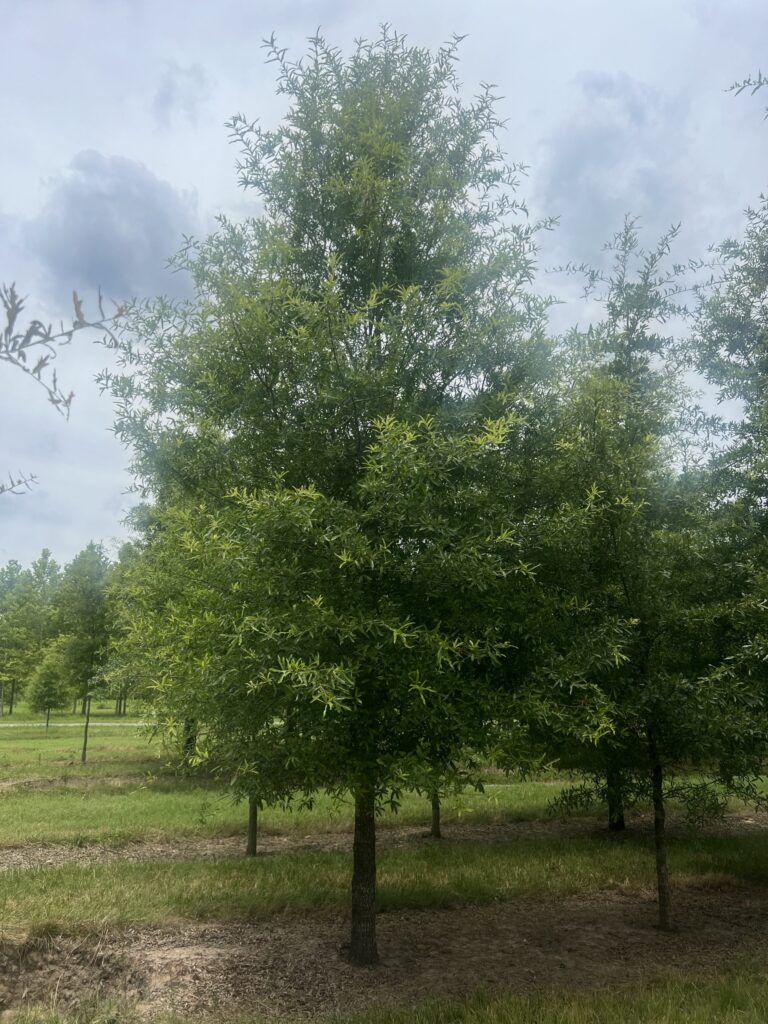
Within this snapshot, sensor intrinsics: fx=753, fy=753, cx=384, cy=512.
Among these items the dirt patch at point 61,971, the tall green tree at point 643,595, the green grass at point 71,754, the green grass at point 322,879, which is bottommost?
the dirt patch at point 61,971

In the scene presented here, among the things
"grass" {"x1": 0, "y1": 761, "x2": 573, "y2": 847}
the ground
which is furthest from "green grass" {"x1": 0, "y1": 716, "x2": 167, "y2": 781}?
the ground

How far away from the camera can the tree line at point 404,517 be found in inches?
301

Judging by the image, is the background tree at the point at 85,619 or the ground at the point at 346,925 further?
the background tree at the point at 85,619

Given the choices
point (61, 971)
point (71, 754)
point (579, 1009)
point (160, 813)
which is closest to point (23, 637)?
point (71, 754)

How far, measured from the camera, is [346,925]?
10703 mm

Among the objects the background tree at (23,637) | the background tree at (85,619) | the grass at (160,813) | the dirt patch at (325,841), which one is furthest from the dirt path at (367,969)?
the background tree at (23,637)

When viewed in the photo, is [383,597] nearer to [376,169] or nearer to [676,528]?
[376,169]

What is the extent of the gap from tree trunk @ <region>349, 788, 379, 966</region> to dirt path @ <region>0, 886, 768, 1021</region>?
0.72ft

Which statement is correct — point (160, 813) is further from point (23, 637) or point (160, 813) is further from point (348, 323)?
point (23, 637)

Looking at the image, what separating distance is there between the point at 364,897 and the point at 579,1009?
310 cm

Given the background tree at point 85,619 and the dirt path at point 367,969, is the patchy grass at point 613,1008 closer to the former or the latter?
the dirt path at point 367,969

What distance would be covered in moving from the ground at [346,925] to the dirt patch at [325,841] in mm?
85

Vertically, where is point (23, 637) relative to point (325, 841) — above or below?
above

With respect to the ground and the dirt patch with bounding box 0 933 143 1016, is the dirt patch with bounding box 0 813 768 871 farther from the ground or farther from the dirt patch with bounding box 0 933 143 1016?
the dirt patch with bounding box 0 933 143 1016
